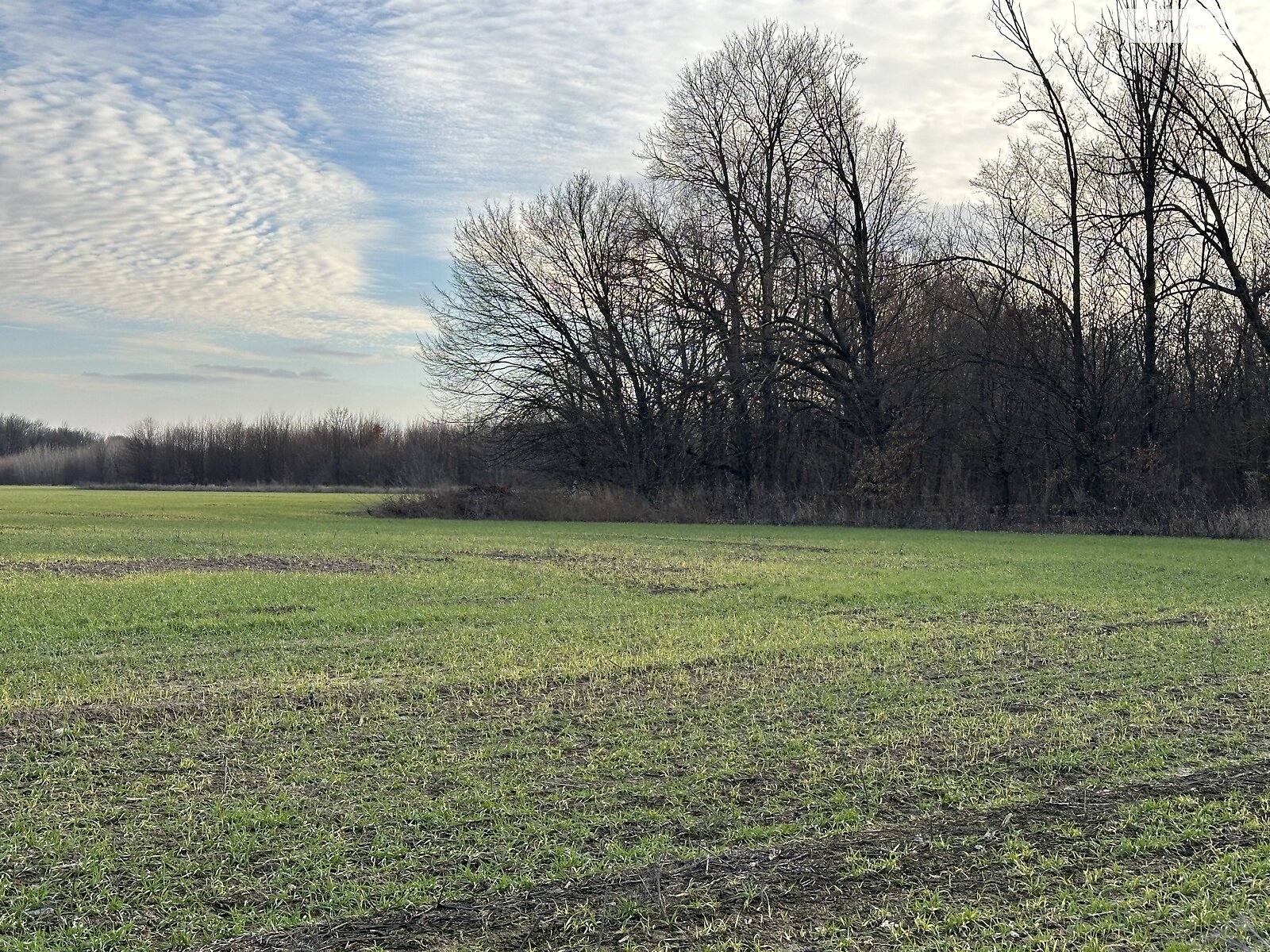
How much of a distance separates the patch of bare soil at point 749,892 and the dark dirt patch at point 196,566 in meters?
12.0

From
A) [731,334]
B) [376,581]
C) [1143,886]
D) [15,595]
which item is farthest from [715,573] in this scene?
[731,334]

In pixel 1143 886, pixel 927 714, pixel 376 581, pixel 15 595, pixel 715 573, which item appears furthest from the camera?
pixel 715 573

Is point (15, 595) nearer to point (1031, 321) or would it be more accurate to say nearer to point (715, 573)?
point (715, 573)

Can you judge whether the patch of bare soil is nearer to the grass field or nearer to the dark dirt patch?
the grass field

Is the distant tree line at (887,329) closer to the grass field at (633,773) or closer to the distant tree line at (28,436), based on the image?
the grass field at (633,773)

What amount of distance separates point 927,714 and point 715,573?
28.9 ft

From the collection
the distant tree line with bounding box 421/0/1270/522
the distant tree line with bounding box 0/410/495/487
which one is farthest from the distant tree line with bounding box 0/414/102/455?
the distant tree line with bounding box 421/0/1270/522

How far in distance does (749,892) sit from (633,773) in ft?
5.17

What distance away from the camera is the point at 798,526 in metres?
28.4

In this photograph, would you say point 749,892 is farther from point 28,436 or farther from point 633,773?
point 28,436

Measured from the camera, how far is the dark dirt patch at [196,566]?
15.4 metres

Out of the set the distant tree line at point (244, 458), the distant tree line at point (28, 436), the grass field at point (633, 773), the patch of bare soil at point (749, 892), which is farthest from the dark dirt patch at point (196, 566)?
the distant tree line at point (28, 436)

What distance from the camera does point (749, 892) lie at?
379 centimetres

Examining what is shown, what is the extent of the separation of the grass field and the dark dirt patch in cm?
333
